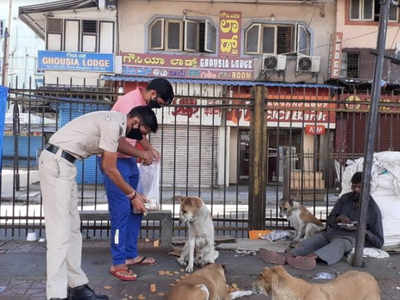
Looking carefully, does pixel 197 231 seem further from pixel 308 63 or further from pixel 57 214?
pixel 308 63

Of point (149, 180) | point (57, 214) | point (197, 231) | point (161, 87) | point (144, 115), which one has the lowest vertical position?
point (197, 231)

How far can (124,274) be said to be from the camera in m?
4.88

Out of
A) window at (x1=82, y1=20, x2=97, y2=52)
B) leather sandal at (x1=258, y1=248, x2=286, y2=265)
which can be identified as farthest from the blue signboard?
leather sandal at (x1=258, y1=248, x2=286, y2=265)

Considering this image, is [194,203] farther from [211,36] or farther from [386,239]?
[211,36]

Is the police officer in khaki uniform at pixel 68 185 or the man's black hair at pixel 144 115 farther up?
the man's black hair at pixel 144 115

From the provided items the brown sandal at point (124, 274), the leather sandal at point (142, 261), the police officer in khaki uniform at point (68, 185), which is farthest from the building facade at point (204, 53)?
the police officer in khaki uniform at point (68, 185)

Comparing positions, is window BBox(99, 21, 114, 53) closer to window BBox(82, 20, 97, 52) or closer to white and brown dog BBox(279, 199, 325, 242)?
window BBox(82, 20, 97, 52)

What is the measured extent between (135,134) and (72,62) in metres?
13.6

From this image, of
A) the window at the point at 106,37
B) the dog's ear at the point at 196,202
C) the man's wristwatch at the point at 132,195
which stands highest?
the window at the point at 106,37

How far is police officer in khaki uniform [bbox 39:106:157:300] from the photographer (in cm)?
387

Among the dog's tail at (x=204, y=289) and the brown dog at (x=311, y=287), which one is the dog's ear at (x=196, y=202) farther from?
the brown dog at (x=311, y=287)

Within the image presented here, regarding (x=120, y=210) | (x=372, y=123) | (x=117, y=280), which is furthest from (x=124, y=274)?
(x=372, y=123)

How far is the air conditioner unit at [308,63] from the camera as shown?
1758 centimetres

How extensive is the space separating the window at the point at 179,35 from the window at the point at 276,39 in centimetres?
155
